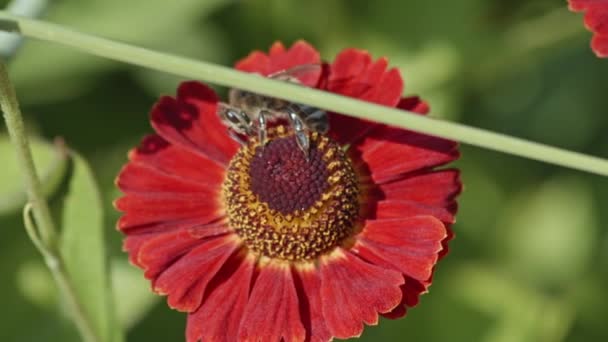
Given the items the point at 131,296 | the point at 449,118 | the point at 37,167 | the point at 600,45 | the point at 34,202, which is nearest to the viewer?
the point at 600,45

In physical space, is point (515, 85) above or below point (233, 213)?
above

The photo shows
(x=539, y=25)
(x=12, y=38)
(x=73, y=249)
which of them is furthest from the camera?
(x=539, y=25)

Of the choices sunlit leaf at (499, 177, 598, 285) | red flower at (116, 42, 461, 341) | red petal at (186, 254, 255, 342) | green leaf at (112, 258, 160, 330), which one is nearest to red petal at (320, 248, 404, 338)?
red flower at (116, 42, 461, 341)

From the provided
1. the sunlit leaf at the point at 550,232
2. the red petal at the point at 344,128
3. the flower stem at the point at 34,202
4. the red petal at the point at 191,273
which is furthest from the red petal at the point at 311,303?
the sunlit leaf at the point at 550,232

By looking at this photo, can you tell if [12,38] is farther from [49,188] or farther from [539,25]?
[539,25]

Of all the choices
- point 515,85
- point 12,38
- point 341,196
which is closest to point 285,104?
point 341,196

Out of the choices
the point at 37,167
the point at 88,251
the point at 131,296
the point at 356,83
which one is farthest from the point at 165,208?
the point at 131,296

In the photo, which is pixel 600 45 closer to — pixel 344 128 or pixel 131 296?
pixel 344 128

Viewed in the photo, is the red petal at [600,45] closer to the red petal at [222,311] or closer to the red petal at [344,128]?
the red petal at [344,128]
